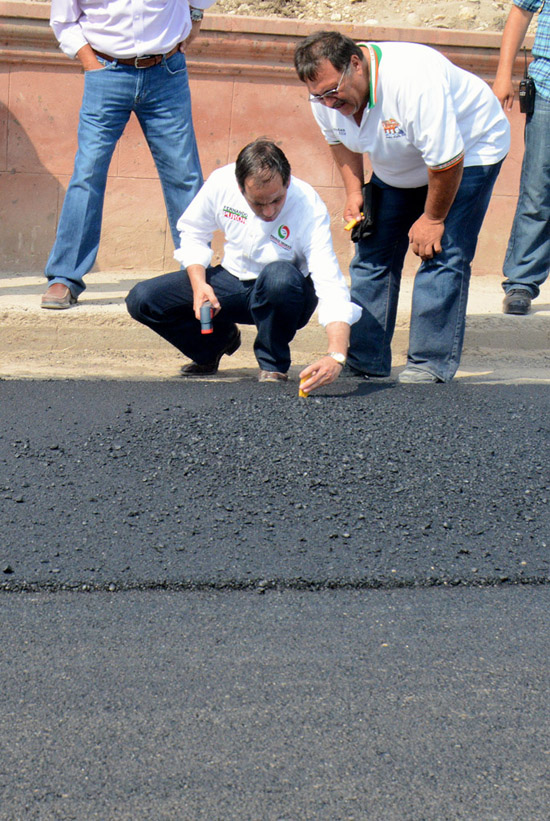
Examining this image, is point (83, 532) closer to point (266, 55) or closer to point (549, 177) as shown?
point (549, 177)

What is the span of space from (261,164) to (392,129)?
518 millimetres

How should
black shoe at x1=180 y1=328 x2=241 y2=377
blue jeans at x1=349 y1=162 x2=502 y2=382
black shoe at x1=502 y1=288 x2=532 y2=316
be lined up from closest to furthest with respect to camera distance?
blue jeans at x1=349 y1=162 x2=502 y2=382 < black shoe at x1=180 y1=328 x2=241 y2=377 < black shoe at x1=502 y1=288 x2=532 y2=316

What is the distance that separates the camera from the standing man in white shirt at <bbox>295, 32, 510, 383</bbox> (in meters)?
3.45

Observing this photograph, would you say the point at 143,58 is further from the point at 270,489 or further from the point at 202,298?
the point at 270,489

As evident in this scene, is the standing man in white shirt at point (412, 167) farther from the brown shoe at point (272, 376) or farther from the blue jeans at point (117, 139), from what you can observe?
the blue jeans at point (117, 139)

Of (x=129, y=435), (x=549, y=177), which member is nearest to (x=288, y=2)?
(x=549, y=177)

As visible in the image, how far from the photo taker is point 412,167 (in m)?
3.80

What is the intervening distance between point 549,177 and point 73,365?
2.51m

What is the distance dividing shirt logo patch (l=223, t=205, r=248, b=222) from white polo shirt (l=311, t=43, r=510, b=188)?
48 centimetres

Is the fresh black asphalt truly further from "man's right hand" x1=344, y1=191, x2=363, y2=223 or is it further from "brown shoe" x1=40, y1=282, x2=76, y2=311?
"brown shoe" x1=40, y1=282, x2=76, y2=311

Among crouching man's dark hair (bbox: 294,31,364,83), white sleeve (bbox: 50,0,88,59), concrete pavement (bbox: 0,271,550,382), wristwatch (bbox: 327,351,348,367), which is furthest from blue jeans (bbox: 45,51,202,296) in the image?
wristwatch (bbox: 327,351,348,367)

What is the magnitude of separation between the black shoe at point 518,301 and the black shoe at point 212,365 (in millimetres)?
1567

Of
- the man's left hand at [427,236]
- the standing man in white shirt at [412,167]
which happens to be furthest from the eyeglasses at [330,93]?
the man's left hand at [427,236]

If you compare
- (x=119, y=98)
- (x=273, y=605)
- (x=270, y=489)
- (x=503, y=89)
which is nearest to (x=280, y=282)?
(x=270, y=489)
